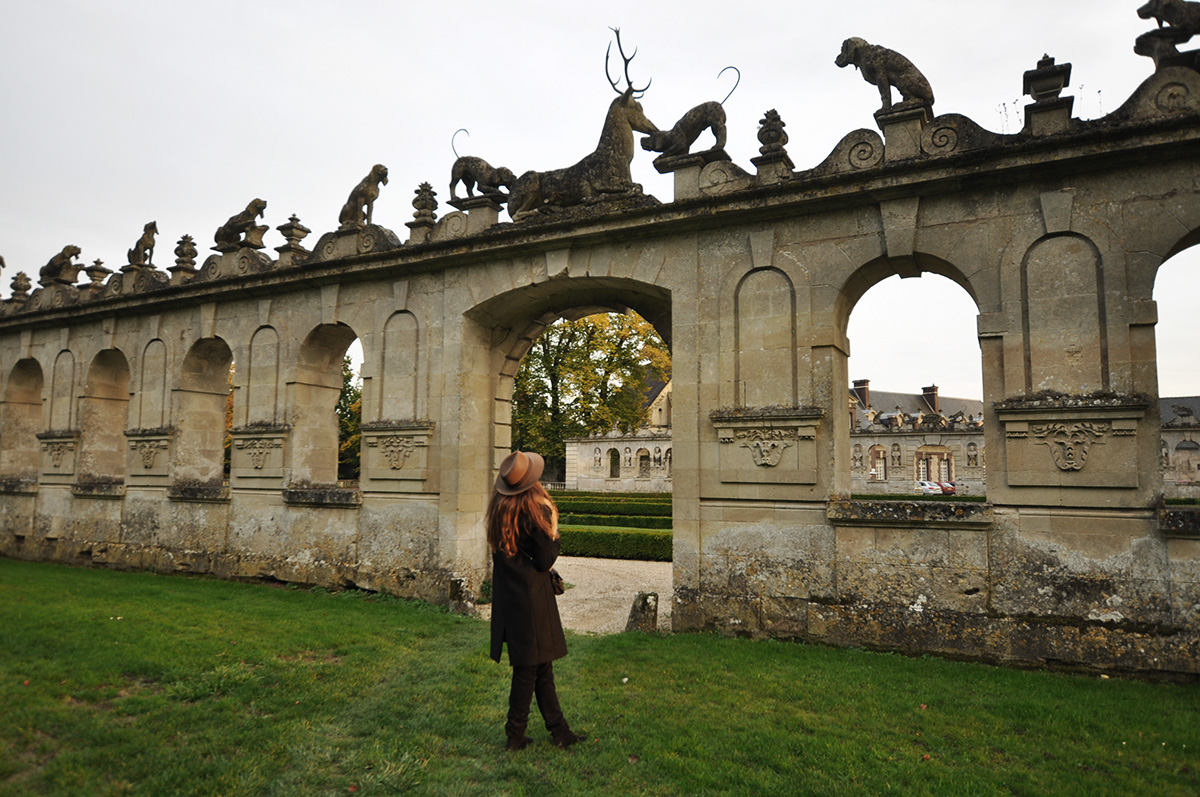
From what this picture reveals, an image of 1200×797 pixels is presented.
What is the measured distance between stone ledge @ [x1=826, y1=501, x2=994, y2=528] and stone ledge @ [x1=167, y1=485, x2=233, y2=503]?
367 inches

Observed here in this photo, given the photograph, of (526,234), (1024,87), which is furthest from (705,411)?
(1024,87)

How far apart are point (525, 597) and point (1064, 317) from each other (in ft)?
18.5

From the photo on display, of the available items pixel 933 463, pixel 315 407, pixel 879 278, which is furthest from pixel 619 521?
pixel 933 463

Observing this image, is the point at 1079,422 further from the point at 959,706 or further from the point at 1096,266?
the point at 959,706

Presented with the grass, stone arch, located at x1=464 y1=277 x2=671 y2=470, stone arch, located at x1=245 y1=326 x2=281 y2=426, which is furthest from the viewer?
stone arch, located at x1=245 y1=326 x2=281 y2=426

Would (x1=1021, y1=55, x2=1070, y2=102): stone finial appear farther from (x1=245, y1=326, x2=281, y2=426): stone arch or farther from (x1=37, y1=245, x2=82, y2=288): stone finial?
(x1=37, y1=245, x2=82, y2=288): stone finial

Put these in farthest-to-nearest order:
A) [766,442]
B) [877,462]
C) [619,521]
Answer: [877,462] < [619,521] < [766,442]

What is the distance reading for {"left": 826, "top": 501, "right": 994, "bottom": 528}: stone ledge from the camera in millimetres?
6844

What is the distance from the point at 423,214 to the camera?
10234 millimetres

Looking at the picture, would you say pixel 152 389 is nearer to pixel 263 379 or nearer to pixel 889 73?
pixel 263 379

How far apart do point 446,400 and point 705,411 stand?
148 inches

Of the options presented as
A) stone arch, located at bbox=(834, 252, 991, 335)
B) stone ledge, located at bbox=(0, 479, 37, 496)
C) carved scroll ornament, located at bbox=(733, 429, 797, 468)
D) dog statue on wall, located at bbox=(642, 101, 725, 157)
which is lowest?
stone ledge, located at bbox=(0, 479, 37, 496)

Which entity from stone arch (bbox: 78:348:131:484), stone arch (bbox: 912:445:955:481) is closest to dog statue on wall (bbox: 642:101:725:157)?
stone arch (bbox: 78:348:131:484)

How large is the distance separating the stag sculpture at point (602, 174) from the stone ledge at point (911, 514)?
4528 mm
